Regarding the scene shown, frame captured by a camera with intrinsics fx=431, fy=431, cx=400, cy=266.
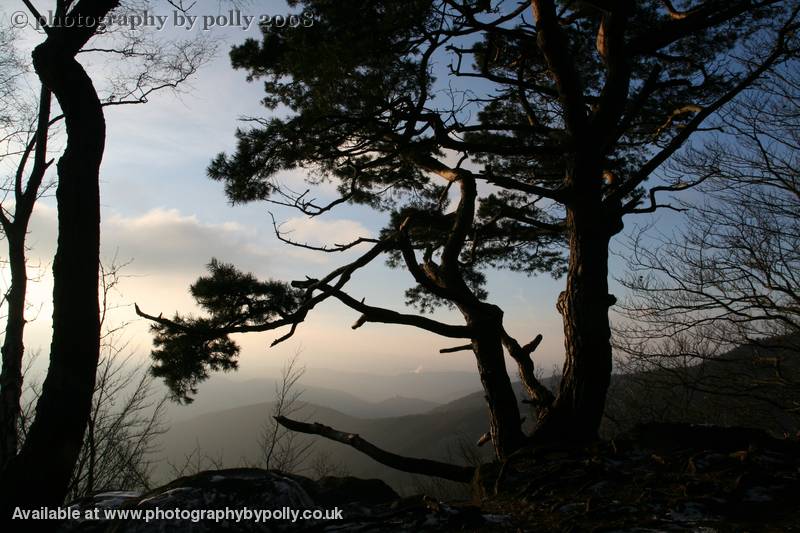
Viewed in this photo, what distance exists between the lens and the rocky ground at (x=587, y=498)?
76.7 inches

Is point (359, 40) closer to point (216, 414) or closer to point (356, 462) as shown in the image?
point (356, 462)

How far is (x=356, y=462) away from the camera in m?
71.2

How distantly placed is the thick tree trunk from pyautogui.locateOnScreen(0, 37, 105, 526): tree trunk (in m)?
3.92

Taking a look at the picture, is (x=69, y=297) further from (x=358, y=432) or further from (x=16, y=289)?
(x=358, y=432)

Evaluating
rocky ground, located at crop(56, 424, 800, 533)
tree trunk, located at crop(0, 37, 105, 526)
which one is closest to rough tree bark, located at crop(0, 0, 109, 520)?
tree trunk, located at crop(0, 37, 105, 526)

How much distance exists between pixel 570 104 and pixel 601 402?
274 cm

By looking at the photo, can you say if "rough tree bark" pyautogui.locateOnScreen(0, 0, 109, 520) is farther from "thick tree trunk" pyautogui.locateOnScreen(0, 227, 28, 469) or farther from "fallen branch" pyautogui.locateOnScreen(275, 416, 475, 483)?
"thick tree trunk" pyautogui.locateOnScreen(0, 227, 28, 469)

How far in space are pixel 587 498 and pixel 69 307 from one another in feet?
9.85

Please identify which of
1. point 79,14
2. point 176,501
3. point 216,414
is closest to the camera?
point 176,501

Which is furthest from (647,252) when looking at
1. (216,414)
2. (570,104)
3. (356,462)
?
(216,414)

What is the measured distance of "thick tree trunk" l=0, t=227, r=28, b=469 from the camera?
5078 millimetres

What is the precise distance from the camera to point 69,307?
2344 millimetres

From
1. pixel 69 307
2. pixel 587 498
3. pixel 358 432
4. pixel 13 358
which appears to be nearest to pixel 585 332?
pixel 587 498

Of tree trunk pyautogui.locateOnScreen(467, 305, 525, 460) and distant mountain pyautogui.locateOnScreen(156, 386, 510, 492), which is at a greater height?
tree trunk pyautogui.locateOnScreen(467, 305, 525, 460)
